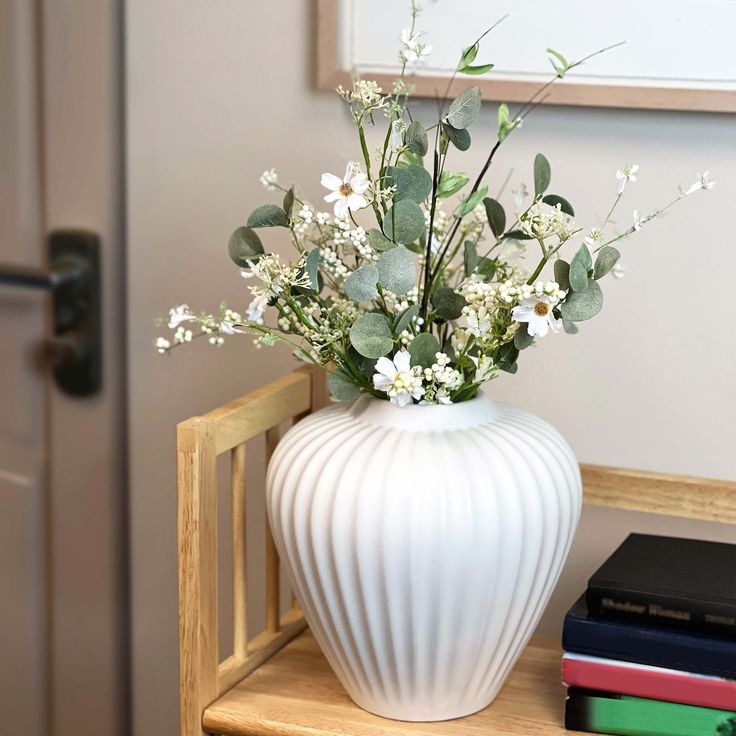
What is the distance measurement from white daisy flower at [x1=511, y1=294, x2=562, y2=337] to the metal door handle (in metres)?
0.71

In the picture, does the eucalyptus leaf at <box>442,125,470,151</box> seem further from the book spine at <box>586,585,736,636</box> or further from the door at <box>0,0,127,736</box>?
the door at <box>0,0,127,736</box>

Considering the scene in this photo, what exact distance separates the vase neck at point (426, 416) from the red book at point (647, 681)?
0.72ft

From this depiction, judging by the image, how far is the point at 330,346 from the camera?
3.10 ft

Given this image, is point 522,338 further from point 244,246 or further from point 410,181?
point 244,246

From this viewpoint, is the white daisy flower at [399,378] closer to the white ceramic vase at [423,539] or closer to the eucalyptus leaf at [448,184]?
the white ceramic vase at [423,539]

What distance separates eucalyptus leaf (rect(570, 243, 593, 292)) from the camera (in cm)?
83

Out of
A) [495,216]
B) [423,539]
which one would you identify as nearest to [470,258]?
[495,216]

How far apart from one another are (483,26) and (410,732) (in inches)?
27.5

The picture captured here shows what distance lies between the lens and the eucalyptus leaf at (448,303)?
0.94 m

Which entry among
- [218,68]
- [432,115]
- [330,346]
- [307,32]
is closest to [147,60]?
[218,68]

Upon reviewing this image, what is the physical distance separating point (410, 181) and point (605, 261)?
6.6 inches

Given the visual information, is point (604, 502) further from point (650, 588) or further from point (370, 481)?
point (370, 481)

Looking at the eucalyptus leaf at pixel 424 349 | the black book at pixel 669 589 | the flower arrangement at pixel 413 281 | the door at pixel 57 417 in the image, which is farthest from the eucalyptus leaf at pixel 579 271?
the door at pixel 57 417

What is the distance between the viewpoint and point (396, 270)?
0.84 m
